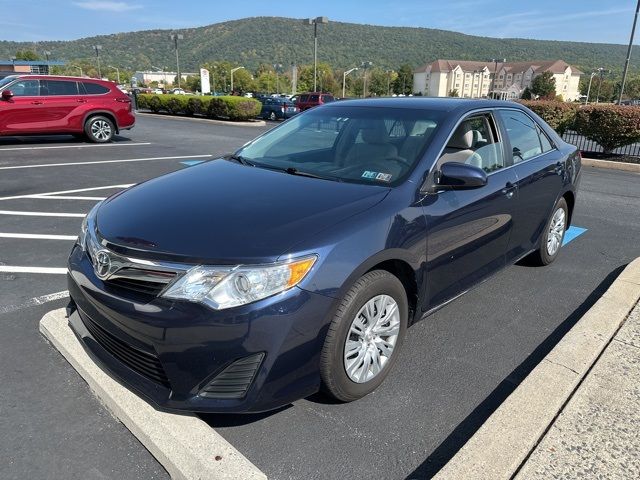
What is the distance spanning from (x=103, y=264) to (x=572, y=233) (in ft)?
18.9

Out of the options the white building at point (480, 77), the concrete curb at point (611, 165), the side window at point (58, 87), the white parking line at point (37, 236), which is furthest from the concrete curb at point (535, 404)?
the white building at point (480, 77)

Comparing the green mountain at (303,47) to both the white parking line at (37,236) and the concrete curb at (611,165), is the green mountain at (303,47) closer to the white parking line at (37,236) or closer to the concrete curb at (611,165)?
the concrete curb at (611,165)

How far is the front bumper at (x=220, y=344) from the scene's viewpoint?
84.0 inches

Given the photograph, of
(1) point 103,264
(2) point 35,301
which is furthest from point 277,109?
(1) point 103,264

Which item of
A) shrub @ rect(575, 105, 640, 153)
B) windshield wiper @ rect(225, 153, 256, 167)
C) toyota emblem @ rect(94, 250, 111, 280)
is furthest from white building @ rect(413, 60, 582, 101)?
toyota emblem @ rect(94, 250, 111, 280)

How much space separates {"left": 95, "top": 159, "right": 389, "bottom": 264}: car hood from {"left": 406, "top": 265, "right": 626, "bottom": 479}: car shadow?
1.22 meters

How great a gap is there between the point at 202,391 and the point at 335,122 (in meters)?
2.39

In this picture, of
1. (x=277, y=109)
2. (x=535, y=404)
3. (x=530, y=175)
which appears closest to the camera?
(x=535, y=404)

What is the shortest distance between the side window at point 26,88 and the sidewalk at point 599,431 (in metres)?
13.3

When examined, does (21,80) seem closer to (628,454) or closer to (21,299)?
(21,299)

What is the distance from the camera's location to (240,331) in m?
2.13

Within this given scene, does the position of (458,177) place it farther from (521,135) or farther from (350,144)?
(521,135)

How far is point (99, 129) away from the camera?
43.8 feet

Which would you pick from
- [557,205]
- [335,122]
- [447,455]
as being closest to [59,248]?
[335,122]
